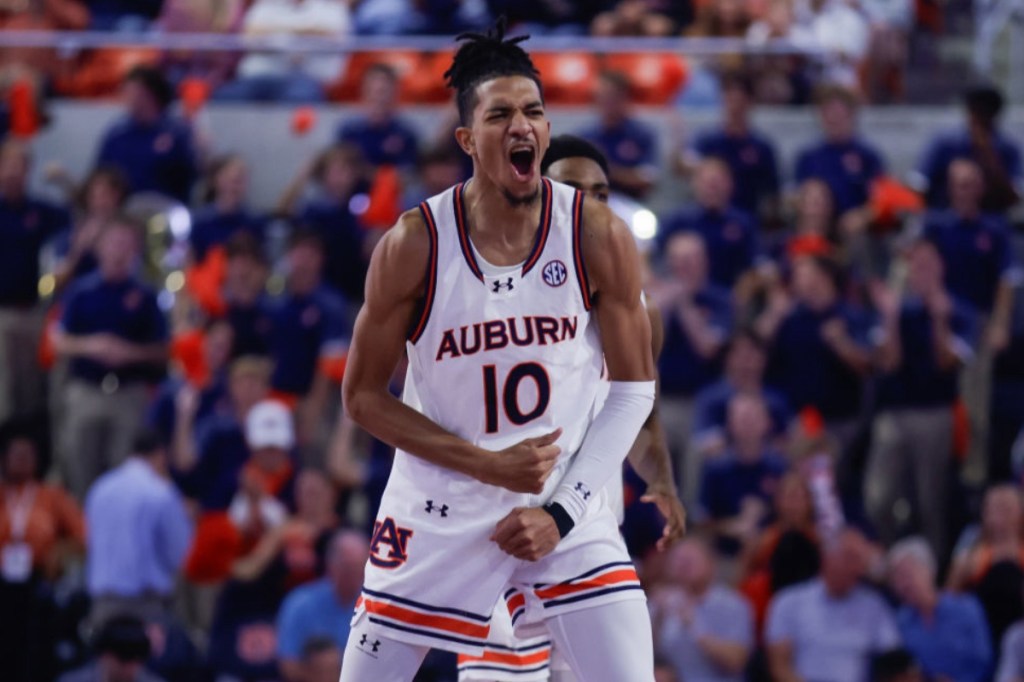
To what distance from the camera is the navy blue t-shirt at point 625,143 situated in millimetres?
12883

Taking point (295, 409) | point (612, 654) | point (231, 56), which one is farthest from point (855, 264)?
point (612, 654)

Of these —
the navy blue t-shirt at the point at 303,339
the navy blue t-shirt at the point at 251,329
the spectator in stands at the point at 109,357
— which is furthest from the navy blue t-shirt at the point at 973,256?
the spectator in stands at the point at 109,357

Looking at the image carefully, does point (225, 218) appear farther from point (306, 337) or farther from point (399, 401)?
point (399, 401)

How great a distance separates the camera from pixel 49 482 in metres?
12.1

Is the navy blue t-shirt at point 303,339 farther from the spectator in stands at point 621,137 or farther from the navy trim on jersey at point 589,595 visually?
the navy trim on jersey at point 589,595

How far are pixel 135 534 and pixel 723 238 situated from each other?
4.32 m

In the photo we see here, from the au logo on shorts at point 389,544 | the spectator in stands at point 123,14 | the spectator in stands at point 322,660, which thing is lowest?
the spectator in stands at point 322,660

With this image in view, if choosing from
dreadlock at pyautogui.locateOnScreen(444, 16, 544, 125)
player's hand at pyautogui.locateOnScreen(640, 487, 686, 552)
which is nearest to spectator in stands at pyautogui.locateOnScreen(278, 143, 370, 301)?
player's hand at pyautogui.locateOnScreen(640, 487, 686, 552)

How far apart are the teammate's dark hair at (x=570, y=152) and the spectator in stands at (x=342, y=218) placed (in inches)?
229

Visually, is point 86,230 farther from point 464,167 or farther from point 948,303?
point 948,303

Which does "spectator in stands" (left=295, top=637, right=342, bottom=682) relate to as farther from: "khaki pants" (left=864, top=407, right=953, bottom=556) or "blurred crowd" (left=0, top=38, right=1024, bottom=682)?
"khaki pants" (left=864, top=407, right=953, bottom=556)

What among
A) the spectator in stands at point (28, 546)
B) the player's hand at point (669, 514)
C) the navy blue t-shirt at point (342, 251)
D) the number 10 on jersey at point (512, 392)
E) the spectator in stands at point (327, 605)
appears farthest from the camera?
the navy blue t-shirt at point (342, 251)

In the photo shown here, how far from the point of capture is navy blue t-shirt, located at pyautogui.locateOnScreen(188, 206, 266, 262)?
12.7 meters

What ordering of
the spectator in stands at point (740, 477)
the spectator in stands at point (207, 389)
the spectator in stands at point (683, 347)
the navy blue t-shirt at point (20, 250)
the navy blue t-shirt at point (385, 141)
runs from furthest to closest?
the navy blue t-shirt at point (385, 141) → the navy blue t-shirt at point (20, 250) → the spectator in stands at point (207, 389) → the spectator in stands at point (683, 347) → the spectator in stands at point (740, 477)
